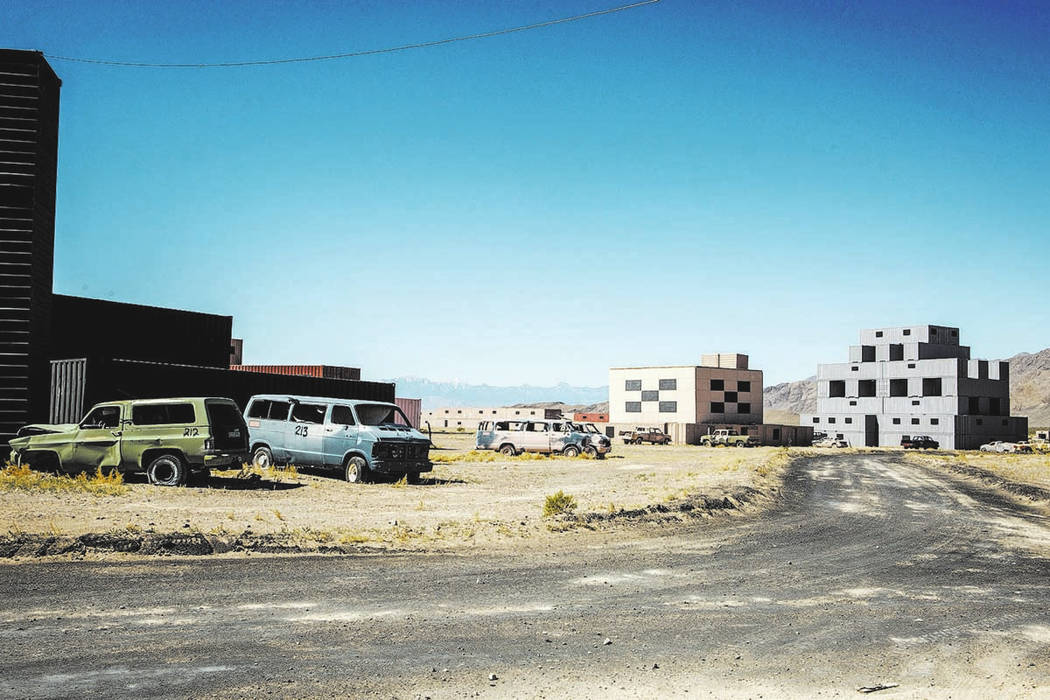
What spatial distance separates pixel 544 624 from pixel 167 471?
14.3 meters

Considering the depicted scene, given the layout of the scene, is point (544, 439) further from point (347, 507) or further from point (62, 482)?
point (62, 482)

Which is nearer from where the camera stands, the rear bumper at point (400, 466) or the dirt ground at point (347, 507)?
the dirt ground at point (347, 507)

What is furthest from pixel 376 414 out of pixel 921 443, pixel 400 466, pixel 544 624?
pixel 921 443

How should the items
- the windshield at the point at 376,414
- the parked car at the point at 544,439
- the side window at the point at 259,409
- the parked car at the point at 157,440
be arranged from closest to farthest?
1. the parked car at the point at 157,440
2. the windshield at the point at 376,414
3. the side window at the point at 259,409
4. the parked car at the point at 544,439

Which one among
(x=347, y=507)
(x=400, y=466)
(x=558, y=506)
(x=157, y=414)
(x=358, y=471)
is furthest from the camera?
(x=400, y=466)

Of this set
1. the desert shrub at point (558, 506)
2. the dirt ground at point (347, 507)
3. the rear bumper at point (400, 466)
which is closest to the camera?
the dirt ground at point (347, 507)

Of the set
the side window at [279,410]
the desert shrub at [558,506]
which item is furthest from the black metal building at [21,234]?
the desert shrub at [558,506]

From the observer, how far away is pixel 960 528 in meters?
15.7

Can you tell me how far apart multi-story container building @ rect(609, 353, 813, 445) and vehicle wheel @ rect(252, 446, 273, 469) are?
265ft

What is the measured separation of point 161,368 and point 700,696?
26186 millimetres

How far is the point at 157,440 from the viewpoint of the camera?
19250 millimetres

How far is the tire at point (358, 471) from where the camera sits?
21.2m

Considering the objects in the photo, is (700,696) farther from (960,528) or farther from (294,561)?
(960,528)

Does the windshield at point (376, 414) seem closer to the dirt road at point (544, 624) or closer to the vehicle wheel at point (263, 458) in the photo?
the vehicle wheel at point (263, 458)
